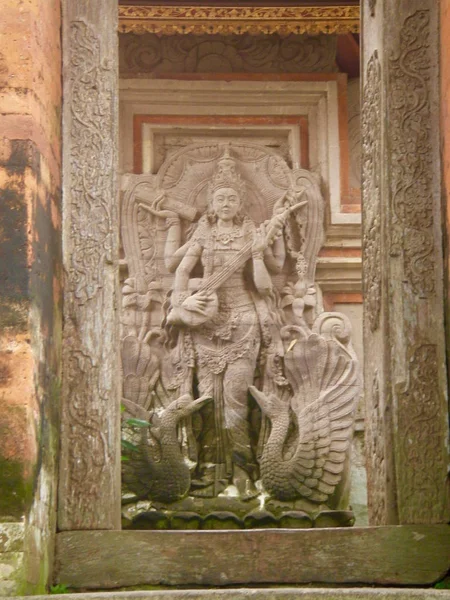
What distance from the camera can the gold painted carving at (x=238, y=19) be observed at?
1110 centimetres

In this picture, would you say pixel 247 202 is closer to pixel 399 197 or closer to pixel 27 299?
pixel 399 197

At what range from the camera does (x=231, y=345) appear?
1095 centimetres

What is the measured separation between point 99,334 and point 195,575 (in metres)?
1.17

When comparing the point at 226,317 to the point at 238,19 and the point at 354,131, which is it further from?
the point at 238,19

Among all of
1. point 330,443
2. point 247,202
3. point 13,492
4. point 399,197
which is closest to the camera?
point 13,492

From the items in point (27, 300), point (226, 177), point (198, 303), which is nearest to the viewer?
point (27, 300)

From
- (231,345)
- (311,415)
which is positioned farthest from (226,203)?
(311,415)

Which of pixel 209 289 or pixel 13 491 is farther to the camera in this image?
pixel 209 289

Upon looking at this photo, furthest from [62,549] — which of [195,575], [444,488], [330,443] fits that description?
[330,443]

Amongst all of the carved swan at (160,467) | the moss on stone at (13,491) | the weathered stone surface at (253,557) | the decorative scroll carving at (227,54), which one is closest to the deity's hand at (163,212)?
the decorative scroll carving at (227,54)

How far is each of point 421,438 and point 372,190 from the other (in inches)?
49.9

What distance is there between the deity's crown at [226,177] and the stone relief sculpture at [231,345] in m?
0.01

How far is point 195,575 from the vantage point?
7059mm

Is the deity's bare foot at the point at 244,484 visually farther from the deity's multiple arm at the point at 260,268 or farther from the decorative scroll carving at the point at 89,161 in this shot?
the decorative scroll carving at the point at 89,161
